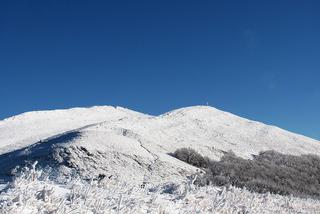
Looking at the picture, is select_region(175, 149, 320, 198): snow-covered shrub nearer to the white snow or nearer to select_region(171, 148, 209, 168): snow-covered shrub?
select_region(171, 148, 209, 168): snow-covered shrub

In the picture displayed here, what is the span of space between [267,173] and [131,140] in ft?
21.9

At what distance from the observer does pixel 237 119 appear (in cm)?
3856

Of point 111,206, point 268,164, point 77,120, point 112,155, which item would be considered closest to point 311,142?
point 268,164

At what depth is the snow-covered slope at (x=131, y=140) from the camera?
17266mm

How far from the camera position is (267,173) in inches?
880

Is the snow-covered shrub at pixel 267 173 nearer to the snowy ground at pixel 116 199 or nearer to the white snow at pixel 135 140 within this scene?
the white snow at pixel 135 140

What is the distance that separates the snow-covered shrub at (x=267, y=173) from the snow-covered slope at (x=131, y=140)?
1.21 meters

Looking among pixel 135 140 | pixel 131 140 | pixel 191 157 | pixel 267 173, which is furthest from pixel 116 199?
pixel 267 173

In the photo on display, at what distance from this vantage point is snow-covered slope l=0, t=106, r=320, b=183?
17266 mm

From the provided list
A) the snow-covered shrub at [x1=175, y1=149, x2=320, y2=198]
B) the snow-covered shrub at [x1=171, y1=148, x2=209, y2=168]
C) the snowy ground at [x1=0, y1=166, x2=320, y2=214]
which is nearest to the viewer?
the snowy ground at [x1=0, y1=166, x2=320, y2=214]

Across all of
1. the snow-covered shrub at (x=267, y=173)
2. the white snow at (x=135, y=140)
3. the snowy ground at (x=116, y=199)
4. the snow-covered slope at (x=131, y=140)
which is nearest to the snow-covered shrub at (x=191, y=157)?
the snow-covered shrub at (x=267, y=173)

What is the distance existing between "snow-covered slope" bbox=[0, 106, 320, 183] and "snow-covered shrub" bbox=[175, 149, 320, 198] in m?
1.21

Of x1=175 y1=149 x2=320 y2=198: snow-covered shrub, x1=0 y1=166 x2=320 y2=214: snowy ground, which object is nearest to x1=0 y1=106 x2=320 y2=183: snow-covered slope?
x1=175 y1=149 x2=320 y2=198: snow-covered shrub

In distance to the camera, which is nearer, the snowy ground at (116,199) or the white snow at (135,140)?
the snowy ground at (116,199)
